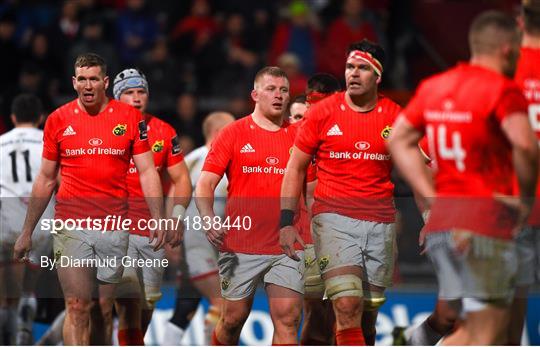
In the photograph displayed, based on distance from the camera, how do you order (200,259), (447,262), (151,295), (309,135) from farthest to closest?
(200,259)
(151,295)
(309,135)
(447,262)

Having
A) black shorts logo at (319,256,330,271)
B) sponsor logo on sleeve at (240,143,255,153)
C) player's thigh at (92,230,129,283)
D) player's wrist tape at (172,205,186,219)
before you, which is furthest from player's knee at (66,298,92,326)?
black shorts logo at (319,256,330,271)

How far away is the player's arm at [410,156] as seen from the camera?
8680mm

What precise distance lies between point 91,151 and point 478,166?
3.72m

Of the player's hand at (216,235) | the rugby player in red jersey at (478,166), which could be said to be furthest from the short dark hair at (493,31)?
the player's hand at (216,235)

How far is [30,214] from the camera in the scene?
1126 centimetres

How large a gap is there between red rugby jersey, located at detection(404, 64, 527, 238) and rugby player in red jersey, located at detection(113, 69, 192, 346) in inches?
→ 132

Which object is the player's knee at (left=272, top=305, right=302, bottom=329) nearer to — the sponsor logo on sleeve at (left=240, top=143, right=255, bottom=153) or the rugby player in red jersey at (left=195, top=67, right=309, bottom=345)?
the rugby player in red jersey at (left=195, top=67, right=309, bottom=345)

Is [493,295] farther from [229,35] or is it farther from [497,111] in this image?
[229,35]

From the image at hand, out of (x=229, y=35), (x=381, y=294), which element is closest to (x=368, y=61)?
(x=381, y=294)

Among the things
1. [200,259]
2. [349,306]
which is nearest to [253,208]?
[349,306]

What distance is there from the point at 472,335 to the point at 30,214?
4.15 m

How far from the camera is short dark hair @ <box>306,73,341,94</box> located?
Answer: 12109 mm

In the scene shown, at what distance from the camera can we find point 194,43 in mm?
17812

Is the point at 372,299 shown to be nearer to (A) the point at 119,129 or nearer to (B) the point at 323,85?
(B) the point at 323,85
